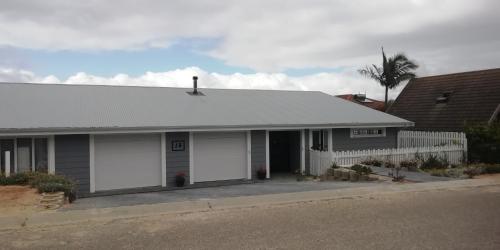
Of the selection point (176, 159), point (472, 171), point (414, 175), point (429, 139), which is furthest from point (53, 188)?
point (429, 139)

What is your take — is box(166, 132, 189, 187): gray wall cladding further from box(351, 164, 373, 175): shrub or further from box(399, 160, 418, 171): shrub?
box(399, 160, 418, 171): shrub

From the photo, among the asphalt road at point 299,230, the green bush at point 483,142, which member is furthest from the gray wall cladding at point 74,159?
the green bush at point 483,142

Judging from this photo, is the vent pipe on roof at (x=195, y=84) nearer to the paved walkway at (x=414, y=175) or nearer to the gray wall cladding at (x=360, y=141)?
the gray wall cladding at (x=360, y=141)

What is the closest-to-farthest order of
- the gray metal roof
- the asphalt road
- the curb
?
the asphalt road → the curb → the gray metal roof

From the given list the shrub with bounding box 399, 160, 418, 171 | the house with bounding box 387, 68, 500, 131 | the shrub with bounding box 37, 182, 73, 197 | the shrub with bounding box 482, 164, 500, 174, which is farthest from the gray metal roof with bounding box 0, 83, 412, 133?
the shrub with bounding box 482, 164, 500, 174

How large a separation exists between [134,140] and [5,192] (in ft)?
20.2

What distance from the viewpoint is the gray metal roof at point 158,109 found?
53.9 feet

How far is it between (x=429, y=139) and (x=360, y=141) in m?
3.63

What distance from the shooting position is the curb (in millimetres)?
9398

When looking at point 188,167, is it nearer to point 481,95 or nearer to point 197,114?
point 197,114

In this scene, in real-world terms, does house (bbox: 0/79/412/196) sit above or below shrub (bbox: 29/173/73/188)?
above

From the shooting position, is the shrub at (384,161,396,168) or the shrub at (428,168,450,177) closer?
the shrub at (428,168,450,177)

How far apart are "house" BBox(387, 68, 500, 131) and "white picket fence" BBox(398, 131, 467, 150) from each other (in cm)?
110

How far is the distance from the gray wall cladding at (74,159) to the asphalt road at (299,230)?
7609 millimetres
